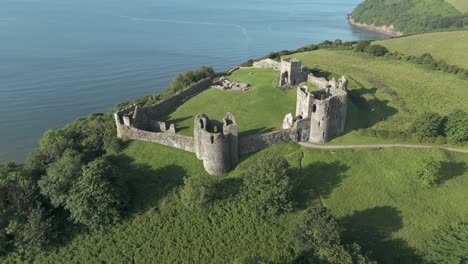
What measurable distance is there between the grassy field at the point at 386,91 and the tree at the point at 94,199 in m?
25.9

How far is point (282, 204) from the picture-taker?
112 feet

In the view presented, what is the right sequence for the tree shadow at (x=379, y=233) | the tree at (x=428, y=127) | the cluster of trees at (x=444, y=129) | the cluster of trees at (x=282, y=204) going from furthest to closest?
the tree at (x=428, y=127)
the cluster of trees at (x=444, y=129)
the tree shadow at (x=379, y=233)
the cluster of trees at (x=282, y=204)

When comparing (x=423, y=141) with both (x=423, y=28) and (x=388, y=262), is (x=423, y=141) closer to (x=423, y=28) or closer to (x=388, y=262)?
(x=388, y=262)

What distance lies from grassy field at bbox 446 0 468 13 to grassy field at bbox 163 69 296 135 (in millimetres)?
139709

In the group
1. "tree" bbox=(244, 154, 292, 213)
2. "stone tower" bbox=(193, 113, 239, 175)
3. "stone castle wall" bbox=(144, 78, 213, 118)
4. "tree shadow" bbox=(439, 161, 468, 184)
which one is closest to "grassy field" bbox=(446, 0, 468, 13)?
"tree shadow" bbox=(439, 161, 468, 184)

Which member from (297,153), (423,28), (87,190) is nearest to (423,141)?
(297,153)

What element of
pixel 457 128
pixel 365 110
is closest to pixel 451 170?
pixel 457 128

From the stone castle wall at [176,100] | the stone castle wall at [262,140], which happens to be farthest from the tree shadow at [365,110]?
the stone castle wall at [176,100]

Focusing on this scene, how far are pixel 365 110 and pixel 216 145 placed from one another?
26078 millimetres

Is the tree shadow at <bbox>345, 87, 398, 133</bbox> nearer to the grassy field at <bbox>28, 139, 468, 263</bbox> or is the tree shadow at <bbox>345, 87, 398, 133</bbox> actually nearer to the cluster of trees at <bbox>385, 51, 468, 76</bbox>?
the grassy field at <bbox>28, 139, 468, 263</bbox>

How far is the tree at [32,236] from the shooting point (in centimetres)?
3259

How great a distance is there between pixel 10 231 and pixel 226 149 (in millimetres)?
21215

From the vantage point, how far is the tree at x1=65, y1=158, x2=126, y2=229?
1323 inches

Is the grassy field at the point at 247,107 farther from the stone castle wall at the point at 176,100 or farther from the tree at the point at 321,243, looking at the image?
the tree at the point at 321,243
